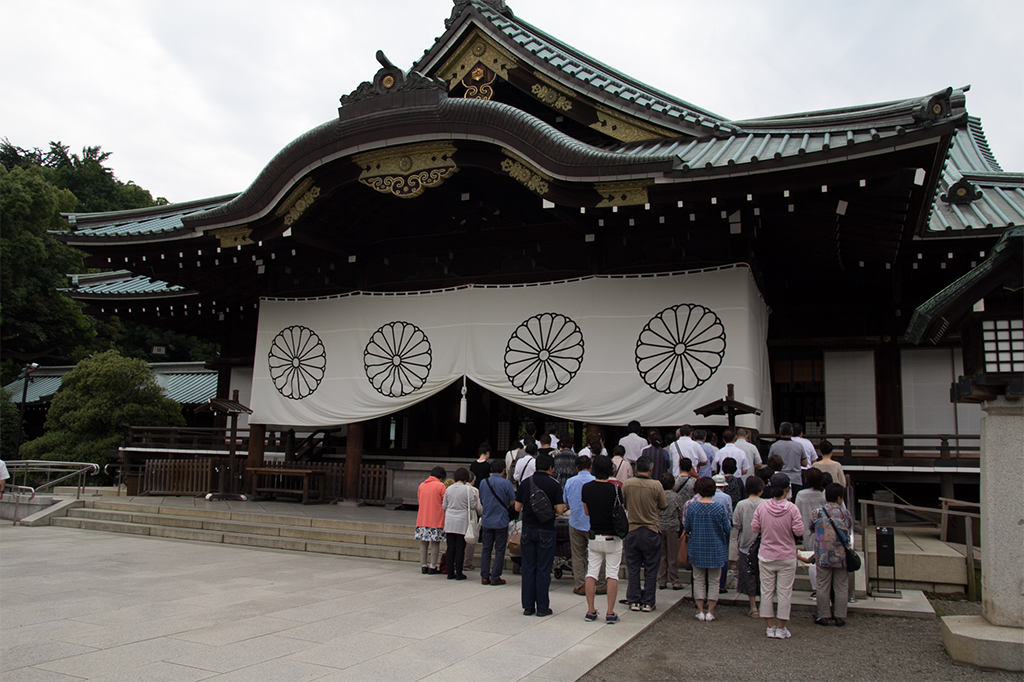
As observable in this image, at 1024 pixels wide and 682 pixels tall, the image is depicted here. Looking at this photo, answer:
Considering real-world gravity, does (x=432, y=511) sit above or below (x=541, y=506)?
below

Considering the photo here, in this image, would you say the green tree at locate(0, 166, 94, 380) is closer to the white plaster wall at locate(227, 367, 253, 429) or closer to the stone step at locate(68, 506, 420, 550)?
the white plaster wall at locate(227, 367, 253, 429)

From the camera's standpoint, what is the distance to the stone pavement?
4539mm

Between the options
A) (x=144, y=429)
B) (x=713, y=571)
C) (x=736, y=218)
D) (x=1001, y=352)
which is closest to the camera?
(x=1001, y=352)

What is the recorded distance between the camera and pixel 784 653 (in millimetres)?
5363

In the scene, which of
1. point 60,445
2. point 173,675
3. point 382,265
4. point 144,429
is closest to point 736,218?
point 382,265

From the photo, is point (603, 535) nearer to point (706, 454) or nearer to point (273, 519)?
point (706, 454)

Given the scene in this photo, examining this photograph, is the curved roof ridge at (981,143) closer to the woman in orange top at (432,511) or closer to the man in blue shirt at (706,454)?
the man in blue shirt at (706,454)

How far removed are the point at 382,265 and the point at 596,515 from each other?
→ 823 centimetres

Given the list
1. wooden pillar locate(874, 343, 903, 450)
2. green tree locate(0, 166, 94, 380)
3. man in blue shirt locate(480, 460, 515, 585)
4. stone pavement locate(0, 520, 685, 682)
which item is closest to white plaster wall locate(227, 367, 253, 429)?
stone pavement locate(0, 520, 685, 682)

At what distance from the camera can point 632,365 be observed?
34.9 feet

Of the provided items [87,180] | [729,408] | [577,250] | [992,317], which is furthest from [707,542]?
[87,180]

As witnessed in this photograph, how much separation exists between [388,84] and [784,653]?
369 inches

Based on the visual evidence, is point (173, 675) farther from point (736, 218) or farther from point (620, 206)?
point (736, 218)

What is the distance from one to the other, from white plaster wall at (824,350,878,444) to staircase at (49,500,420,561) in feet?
25.0
